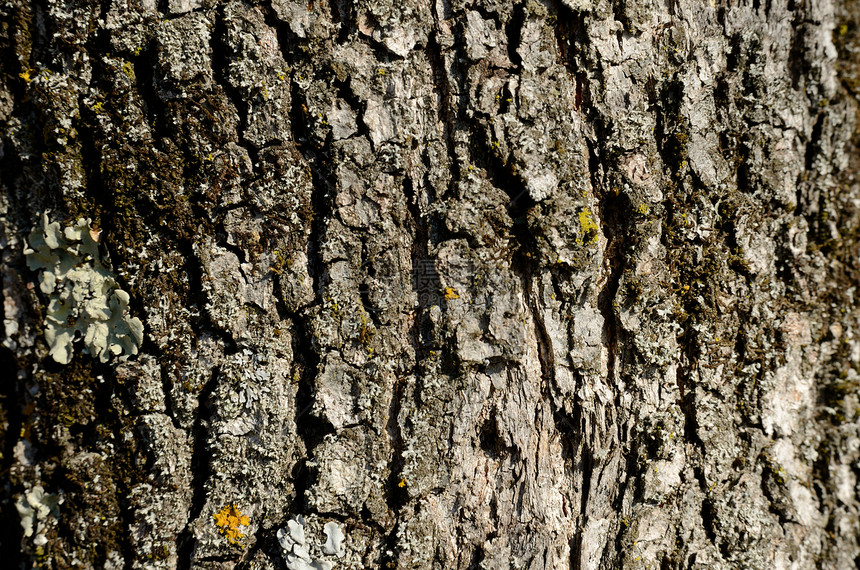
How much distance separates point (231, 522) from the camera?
1.52 meters

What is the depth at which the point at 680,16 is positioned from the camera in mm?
1632

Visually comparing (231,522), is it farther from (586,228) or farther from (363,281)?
(586,228)

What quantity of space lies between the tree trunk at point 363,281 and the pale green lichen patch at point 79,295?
0.05 ft

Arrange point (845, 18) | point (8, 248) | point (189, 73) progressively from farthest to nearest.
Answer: point (845, 18), point (8, 248), point (189, 73)

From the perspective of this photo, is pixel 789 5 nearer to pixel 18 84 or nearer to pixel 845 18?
pixel 845 18

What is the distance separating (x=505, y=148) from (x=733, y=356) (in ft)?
3.15

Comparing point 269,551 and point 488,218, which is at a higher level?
point 488,218

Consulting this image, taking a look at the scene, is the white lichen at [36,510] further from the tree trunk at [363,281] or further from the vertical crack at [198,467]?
the vertical crack at [198,467]

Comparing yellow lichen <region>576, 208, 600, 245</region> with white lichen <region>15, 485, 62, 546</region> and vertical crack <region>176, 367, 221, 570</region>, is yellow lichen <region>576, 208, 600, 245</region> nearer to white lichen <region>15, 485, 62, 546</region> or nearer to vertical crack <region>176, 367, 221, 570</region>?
vertical crack <region>176, 367, 221, 570</region>

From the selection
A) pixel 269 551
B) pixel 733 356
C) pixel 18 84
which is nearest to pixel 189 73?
pixel 18 84

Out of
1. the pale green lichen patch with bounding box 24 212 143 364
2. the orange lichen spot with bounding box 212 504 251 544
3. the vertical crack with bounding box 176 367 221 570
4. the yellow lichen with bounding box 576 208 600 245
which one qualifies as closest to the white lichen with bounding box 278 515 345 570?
the orange lichen spot with bounding box 212 504 251 544

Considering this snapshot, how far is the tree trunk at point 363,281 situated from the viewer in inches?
59.1

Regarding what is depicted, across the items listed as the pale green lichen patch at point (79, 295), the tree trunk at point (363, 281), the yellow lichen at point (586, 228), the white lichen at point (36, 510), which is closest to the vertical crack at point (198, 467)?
the tree trunk at point (363, 281)

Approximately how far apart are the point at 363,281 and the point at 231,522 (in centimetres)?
→ 76
